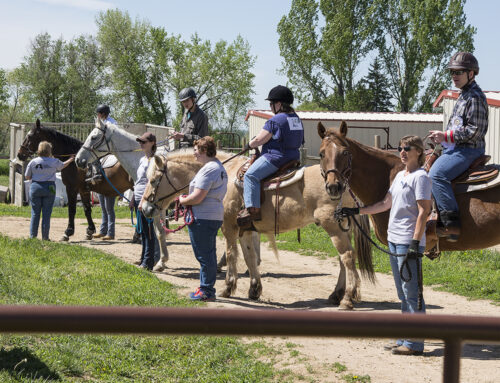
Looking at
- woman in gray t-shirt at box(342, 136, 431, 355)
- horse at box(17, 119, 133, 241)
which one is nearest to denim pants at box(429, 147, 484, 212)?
woman in gray t-shirt at box(342, 136, 431, 355)

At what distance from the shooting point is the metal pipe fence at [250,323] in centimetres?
156

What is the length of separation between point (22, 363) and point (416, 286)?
3453 millimetres

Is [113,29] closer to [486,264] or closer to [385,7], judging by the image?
Answer: [385,7]

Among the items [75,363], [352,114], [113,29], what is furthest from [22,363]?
[113,29]

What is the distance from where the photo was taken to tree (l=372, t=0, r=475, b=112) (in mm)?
50375

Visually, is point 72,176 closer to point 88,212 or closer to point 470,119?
point 88,212

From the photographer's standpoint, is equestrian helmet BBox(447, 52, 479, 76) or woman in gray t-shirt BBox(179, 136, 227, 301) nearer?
equestrian helmet BBox(447, 52, 479, 76)

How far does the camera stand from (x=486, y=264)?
1085 cm

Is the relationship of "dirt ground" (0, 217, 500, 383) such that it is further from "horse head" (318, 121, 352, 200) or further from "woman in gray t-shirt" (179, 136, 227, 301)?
"horse head" (318, 121, 352, 200)

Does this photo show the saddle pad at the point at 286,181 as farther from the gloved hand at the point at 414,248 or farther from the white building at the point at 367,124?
the white building at the point at 367,124

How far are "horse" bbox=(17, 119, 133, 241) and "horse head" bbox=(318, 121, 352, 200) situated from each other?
801cm

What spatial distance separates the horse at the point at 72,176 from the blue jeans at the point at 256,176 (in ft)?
20.6

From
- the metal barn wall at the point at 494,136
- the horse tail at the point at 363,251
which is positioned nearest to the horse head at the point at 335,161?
the horse tail at the point at 363,251

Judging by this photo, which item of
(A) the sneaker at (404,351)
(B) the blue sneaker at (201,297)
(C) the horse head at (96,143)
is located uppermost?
(C) the horse head at (96,143)
